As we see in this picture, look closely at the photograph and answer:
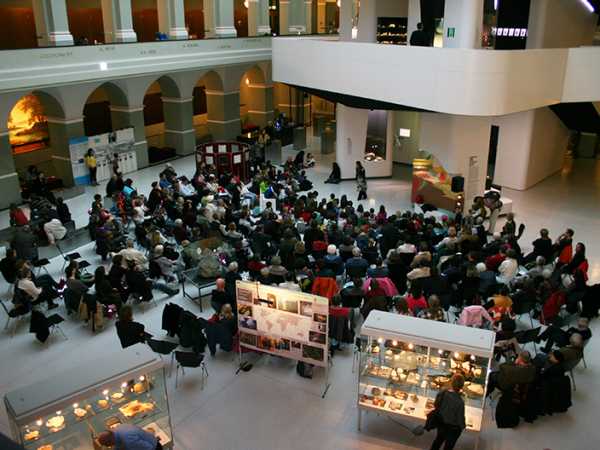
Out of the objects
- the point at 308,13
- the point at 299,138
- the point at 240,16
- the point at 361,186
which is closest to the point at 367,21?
the point at 361,186

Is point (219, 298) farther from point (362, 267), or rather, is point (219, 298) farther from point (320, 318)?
point (362, 267)

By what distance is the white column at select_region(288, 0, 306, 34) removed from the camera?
1225 inches

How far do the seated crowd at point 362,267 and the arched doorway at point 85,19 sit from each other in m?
14.8

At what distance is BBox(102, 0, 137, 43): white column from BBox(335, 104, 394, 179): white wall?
8.22m

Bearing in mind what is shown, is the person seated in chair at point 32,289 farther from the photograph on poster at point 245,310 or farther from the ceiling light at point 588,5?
the ceiling light at point 588,5

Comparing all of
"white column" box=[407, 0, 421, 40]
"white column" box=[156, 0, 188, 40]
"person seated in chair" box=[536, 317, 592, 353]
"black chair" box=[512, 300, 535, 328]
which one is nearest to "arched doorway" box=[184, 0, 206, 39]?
"white column" box=[156, 0, 188, 40]

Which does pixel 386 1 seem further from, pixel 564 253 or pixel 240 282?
pixel 240 282

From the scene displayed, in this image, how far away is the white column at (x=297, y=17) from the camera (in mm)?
31103

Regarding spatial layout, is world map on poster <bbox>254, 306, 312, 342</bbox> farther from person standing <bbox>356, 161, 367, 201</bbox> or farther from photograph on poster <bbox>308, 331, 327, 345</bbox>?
person standing <bbox>356, 161, 367, 201</bbox>

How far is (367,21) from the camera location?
70.5ft

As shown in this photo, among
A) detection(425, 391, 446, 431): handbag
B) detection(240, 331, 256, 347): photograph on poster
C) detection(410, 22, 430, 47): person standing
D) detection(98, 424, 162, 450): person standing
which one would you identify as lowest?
detection(240, 331, 256, 347): photograph on poster

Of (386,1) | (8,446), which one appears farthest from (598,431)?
(386,1)

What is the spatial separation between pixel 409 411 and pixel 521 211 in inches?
460

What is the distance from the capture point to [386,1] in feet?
70.5
